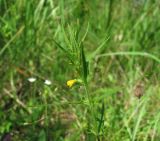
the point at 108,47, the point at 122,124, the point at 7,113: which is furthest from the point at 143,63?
the point at 7,113

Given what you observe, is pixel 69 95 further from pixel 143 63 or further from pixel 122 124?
pixel 143 63

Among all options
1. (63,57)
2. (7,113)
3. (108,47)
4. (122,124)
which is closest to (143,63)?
(108,47)

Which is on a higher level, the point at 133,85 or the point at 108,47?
the point at 108,47

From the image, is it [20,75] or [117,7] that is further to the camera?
[117,7]

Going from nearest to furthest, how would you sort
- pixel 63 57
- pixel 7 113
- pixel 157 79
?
pixel 7 113 → pixel 157 79 → pixel 63 57

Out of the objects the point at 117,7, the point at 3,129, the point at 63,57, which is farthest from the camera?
the point at 117,7

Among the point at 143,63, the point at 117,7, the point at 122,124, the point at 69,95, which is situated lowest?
the point at 122,124
